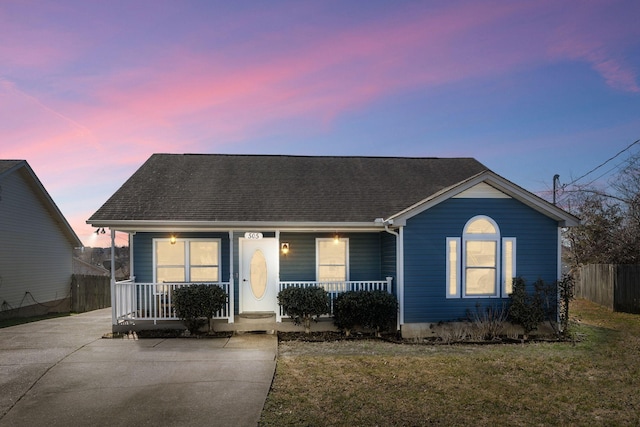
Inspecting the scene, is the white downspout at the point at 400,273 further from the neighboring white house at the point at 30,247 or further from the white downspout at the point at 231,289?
the neighboring white house at the point at 30,247

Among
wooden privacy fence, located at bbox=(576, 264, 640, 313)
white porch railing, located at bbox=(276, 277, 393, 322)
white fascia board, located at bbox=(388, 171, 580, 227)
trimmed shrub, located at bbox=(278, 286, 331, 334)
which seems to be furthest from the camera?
wooden privacy fence, located at bbox=(576, 264, 640, 313)

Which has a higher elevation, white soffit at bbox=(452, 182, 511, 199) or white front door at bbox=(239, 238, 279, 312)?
white soffit at bbox=(452, 182, 511, 199)

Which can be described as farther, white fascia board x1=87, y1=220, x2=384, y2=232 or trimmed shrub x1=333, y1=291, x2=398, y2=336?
white fascia board x1=87, y1=220, x2=384, y2=232

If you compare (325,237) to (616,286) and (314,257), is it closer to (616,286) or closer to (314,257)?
(314,257)

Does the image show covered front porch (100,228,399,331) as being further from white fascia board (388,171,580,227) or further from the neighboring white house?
the neighboring white house

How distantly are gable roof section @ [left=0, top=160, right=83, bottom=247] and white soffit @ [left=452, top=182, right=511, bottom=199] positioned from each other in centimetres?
1571

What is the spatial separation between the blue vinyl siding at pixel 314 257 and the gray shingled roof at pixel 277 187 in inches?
33.7

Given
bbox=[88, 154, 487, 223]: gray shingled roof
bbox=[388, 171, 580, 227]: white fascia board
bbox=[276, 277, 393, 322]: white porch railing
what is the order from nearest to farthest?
1. bbox=[388, 171, 580, 227]: white fascia board
2. bbox=[276, 277, 393, 322]: white porch railing
3. bbox=[88, 154, 487, 223]: gray shingled roof

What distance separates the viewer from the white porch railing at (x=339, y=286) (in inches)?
457

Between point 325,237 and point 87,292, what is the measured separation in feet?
49.7

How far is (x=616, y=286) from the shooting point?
55.7ft

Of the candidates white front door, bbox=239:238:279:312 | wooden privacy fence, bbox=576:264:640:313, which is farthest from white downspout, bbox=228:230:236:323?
wooden privacy fence, bbox=576:264:640:313

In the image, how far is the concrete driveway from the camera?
585 centimetres

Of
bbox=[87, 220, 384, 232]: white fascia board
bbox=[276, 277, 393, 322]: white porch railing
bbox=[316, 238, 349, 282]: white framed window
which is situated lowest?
bbox=[276, 277, 393, 322]: white porch railing
